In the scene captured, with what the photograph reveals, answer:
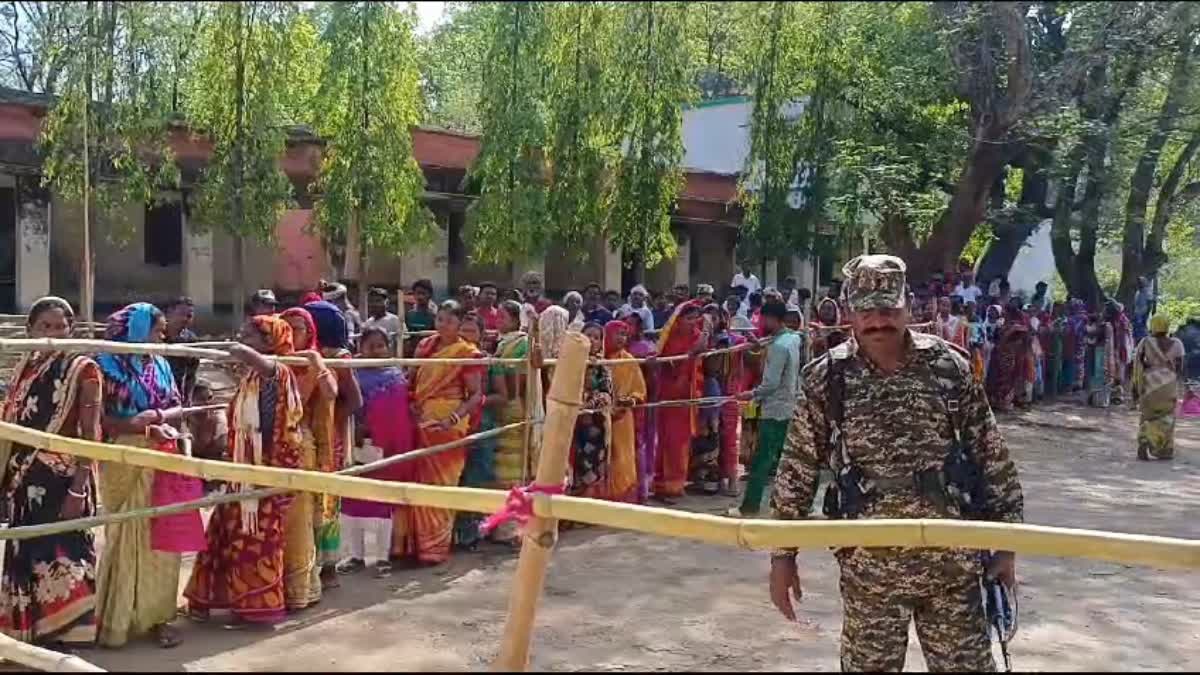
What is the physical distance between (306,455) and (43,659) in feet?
6.97

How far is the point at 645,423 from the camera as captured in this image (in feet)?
27.0

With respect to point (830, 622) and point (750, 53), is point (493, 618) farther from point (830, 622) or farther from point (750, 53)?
point (750, 53)

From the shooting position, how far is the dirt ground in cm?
468

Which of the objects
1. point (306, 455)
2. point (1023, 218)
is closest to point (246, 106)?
point (306, 455)

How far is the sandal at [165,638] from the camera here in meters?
4.74

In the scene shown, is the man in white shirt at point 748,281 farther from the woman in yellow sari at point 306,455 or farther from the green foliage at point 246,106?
the woman in yellow sari at point 306,455

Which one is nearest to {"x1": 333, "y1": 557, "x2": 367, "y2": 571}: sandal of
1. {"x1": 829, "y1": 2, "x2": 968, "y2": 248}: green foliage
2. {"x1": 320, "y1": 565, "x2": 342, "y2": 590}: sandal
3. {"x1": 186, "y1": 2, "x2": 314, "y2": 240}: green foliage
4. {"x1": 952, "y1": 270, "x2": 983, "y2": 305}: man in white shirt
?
{"x1": 320, "y1": 565, "x2": 342, "y2": 590}: sandal

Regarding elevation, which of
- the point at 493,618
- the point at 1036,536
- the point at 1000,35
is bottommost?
the point at 493,618

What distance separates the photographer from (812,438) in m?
3.09

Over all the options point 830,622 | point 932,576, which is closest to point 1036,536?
point 932,576

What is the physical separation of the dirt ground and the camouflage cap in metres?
1.68

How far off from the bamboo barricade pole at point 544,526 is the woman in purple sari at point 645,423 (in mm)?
5389

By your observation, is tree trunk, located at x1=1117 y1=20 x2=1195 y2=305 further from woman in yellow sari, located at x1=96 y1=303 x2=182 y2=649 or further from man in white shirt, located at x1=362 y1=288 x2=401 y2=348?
woman in yellow sari, located at x1=96 y1=303 x2=182 y2=649

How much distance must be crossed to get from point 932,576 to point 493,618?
284cm
